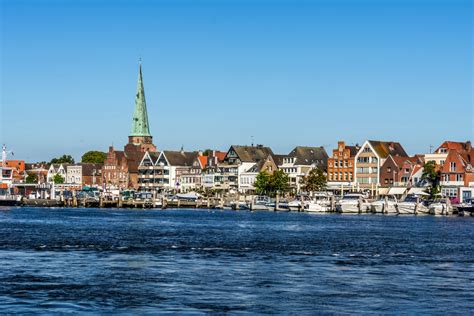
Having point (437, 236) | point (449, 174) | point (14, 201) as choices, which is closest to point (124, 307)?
point (437, 236)

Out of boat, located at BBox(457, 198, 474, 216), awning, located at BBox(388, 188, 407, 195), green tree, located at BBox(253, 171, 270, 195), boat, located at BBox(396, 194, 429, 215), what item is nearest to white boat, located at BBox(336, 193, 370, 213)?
boat, located at BBox(396, 194, 429, 215)

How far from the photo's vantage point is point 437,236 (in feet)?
256

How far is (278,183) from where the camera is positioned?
170 metres

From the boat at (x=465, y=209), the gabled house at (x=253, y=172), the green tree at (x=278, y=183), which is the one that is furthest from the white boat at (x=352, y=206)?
the gabled house at (x=253, y=172)

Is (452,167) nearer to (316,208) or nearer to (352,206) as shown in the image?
(352,206)

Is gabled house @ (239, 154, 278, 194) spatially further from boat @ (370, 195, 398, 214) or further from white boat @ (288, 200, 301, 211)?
boat @ (370, 195, 398, 214)

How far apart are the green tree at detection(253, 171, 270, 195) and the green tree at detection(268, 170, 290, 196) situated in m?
0.71

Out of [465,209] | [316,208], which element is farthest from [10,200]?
[465,209]

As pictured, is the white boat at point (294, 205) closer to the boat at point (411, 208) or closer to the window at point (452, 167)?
the boat at point (411, 208)

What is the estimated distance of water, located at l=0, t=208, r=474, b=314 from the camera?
36125mm

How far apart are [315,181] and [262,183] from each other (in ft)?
36.1

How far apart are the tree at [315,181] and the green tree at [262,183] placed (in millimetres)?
7265

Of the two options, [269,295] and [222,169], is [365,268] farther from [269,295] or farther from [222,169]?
[222,169]

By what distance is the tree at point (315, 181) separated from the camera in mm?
165250
